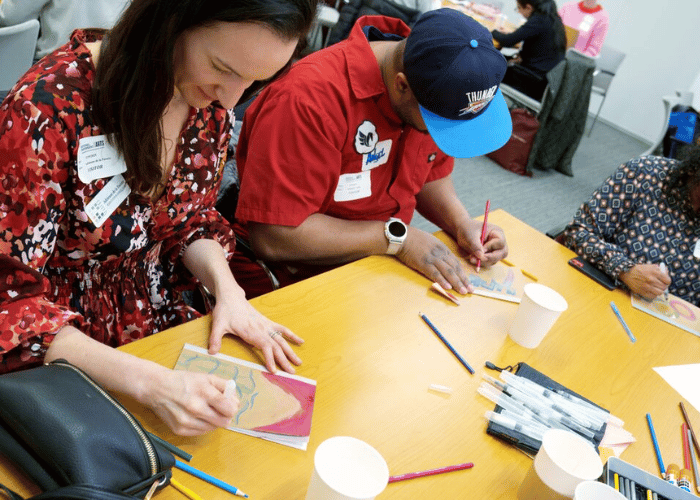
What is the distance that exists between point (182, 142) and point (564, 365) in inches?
40.0

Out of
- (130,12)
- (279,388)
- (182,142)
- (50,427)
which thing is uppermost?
(130,12)

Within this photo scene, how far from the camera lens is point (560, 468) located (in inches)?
36.0

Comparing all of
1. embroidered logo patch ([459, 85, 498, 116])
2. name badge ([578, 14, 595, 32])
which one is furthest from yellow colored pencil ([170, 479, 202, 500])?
name badge ([578, 14, 595, 32])

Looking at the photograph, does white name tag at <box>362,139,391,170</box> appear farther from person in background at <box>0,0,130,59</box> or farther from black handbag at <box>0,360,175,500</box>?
person in background at <box>0,0,130,59</box>

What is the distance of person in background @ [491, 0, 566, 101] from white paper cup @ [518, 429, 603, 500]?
448 cm

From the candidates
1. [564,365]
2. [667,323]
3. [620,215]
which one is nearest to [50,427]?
[564,365]

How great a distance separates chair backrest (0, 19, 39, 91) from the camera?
2.30m

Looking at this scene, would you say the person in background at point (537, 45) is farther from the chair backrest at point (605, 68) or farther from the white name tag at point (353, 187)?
the white name tag at point (353, 187)

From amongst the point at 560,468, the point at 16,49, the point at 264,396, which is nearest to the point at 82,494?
the point at 264,396

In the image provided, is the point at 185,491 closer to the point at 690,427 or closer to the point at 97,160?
the point at 97,160

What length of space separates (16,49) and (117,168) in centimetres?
174

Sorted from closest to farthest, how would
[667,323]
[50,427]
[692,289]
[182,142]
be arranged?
[50,427], [182,142], [667,323], [692,289]

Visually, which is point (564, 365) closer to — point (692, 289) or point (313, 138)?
point (313, 138)

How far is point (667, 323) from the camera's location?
169 cm
